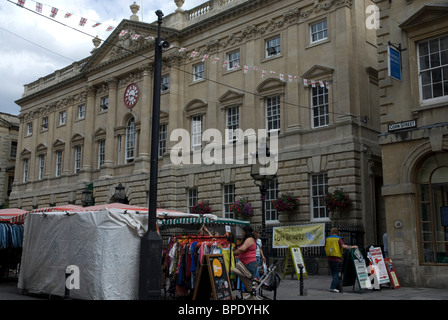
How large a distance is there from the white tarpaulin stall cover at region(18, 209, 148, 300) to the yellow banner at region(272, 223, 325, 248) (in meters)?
8.73

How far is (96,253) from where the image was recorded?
12312 millimetres

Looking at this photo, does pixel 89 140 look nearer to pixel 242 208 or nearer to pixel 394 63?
pixel 242 208

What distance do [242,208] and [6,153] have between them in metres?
38.3

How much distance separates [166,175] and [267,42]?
33.4 feet

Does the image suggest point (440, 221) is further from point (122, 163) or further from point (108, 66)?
point (108, 66)

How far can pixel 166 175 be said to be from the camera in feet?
100

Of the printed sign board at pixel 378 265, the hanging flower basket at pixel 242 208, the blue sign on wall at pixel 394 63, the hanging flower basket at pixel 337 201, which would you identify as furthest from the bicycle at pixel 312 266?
the blue sign on wall at pixel 394 63

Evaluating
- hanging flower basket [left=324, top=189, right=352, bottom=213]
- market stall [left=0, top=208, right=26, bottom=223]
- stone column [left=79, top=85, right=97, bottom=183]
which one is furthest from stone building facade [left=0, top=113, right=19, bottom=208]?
hanging flower basket [left=324, top=189, right=352, bottom=213]

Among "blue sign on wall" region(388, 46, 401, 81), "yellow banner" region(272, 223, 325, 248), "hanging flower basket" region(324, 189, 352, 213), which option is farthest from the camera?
"hanging flower basket" region(324, 189, 352, 213)

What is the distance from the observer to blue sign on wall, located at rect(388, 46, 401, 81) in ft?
52.9

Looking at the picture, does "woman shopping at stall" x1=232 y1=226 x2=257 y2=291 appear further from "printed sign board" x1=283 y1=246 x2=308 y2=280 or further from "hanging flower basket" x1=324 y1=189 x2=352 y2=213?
"hanging flower basket" x1=324 y1=189 x2=352 y2=213

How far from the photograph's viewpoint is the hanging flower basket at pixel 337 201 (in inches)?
852

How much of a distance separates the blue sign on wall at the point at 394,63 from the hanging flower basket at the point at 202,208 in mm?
14326

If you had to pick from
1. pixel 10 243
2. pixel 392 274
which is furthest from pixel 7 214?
pixel 392 274
